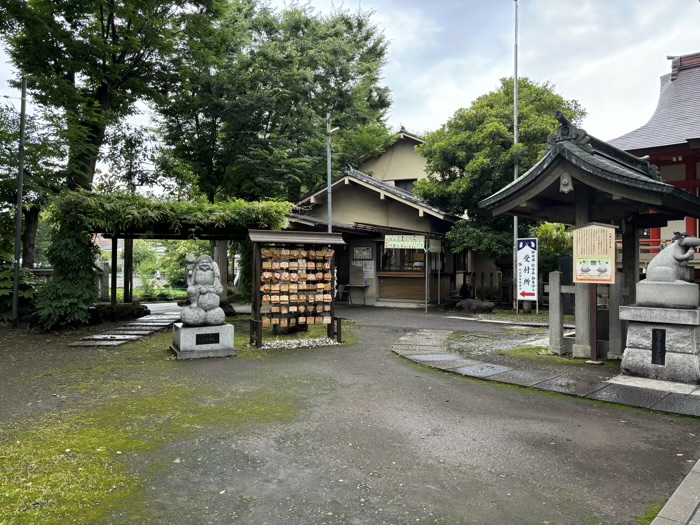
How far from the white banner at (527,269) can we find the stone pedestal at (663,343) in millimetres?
7538

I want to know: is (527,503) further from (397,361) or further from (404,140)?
(404,140)

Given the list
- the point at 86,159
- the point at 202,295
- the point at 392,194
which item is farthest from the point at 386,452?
the point at 392,194

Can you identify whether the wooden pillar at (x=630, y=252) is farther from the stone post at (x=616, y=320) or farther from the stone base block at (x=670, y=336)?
the stone base block at (x=670, y=336)

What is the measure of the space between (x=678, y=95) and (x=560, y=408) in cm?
1180

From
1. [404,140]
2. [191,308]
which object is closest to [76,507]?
[191,308]

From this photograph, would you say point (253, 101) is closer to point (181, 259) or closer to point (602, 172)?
point (602, 172)

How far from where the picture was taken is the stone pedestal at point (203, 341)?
820 centimetres

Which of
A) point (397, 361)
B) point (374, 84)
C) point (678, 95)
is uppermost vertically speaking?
point (374, 84)

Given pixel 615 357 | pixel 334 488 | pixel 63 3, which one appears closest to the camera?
pixel 334 488

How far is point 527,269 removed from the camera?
14227mm

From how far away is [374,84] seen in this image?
85.2 feet

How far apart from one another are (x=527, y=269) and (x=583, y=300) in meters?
6.45

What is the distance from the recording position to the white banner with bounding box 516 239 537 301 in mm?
13945

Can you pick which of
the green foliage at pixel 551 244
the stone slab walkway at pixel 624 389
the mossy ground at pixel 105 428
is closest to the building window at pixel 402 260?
the green foliage at pixel 551 244
